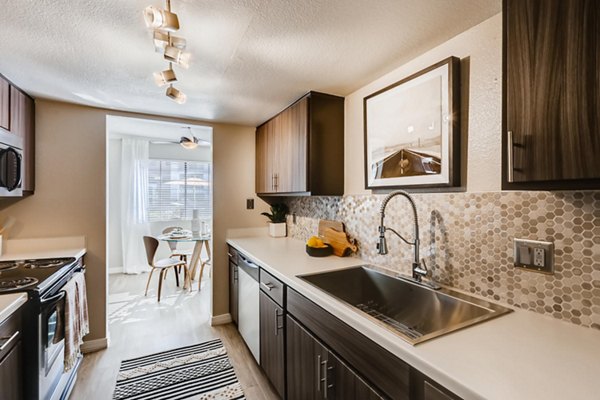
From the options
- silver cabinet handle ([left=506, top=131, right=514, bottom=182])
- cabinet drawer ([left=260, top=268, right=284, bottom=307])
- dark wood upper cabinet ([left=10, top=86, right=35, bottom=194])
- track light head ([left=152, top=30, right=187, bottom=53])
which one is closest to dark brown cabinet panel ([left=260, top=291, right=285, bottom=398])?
cabinet drawer ([left=260, top=268, right=284, bottom=307])

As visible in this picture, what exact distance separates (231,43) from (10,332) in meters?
1.74

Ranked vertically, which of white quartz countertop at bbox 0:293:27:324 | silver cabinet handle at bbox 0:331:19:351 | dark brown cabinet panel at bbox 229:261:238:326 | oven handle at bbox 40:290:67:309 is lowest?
dark brown cabinet panel at bbox 229:261:238:326

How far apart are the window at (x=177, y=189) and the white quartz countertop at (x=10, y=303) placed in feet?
12.2

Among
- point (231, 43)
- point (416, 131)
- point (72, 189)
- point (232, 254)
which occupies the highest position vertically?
point (231, 43)

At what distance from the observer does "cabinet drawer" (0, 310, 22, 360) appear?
116cm

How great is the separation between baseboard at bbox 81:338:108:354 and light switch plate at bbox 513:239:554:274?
3146mm

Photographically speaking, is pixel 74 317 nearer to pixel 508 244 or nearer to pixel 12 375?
pixel 12 375

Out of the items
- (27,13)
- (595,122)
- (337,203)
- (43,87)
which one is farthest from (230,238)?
(595,122)

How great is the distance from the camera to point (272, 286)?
176cm

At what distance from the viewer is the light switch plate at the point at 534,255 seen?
1018mm

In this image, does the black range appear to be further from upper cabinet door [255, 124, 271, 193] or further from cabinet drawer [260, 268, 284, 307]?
upper cabinet door [255, 124, 271, 193]

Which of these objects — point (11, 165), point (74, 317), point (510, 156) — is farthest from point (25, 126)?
point (510, 156)

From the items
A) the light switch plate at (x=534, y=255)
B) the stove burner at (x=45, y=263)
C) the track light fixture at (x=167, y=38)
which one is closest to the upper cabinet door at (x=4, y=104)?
the stove burner at (x=45, y=263)

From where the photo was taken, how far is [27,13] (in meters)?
1.20
